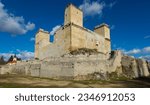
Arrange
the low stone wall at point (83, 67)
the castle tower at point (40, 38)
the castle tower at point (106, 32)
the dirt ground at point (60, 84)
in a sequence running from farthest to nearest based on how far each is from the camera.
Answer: the castle tower at point (40, 38)
the castle tower at point (106, 32)
the low stone wall at point (83, 67)
the dirt ground at point (60, 84)

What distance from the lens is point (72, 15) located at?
1400 inches

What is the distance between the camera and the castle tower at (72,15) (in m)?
35.3

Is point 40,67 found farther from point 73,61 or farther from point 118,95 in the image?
point 118,95

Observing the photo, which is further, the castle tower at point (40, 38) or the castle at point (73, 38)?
the castle tower at point (40, 38)

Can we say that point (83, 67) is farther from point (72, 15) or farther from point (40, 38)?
point (40, 38)

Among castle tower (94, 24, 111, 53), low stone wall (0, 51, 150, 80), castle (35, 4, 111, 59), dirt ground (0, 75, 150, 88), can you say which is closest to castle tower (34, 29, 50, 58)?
castle (35, 4, 111, 59)

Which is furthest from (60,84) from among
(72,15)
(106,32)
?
(106,32)

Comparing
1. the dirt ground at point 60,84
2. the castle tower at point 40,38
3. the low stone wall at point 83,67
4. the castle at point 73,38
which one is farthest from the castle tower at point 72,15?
the dirt ground at point 60,84

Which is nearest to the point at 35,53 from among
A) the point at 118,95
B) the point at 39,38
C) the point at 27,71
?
the point at 39,38

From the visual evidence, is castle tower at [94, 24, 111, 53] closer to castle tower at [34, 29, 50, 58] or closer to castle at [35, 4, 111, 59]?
castle at [35, 4, 111, 59]

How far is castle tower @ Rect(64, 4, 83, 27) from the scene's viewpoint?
35350 millimetres

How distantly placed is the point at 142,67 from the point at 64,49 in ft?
54.2

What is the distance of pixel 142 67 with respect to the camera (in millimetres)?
38219

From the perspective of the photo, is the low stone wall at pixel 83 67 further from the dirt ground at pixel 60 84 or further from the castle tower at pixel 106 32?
the castle tower at pixel 106 32
